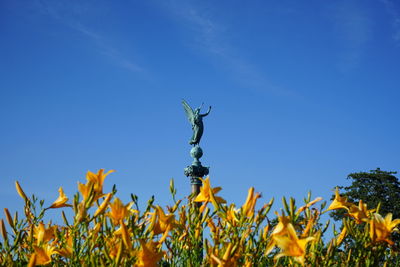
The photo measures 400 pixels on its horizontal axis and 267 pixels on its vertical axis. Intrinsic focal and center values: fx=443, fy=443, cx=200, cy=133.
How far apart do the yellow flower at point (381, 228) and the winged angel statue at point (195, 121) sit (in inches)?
569

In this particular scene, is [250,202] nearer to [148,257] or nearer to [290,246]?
[290,246]

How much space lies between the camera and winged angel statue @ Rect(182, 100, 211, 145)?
1620 cm

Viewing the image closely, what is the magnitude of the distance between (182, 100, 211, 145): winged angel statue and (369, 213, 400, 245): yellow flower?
47.4 feet

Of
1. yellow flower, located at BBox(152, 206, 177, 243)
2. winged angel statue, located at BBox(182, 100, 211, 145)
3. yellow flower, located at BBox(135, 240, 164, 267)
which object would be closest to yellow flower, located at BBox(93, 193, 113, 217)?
yellow flower, located at BBox(152, 206, 177, 243)

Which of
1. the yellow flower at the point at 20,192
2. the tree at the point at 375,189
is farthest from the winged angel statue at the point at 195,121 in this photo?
the yellow flower at the point at 20,192

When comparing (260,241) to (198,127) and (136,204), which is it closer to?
(136,204)

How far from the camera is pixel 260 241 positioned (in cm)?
174

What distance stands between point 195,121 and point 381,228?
14.9 m

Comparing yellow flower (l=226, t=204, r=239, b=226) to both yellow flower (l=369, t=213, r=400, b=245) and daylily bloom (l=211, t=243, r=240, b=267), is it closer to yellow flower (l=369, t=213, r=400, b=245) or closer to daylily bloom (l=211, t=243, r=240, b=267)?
daylily bloom (l=211, t=243, r=240, b=267)

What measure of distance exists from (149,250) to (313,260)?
0.69 metres

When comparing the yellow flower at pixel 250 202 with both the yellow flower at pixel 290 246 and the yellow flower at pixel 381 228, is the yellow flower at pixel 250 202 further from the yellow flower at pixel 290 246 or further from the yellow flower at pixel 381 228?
the yellow flower at pixel 381 228

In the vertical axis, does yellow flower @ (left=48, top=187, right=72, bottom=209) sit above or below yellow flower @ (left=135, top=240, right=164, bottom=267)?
above

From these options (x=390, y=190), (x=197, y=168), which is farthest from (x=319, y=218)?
(x=390, y=190)

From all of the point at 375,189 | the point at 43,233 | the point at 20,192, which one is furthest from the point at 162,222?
the point at 375,189
